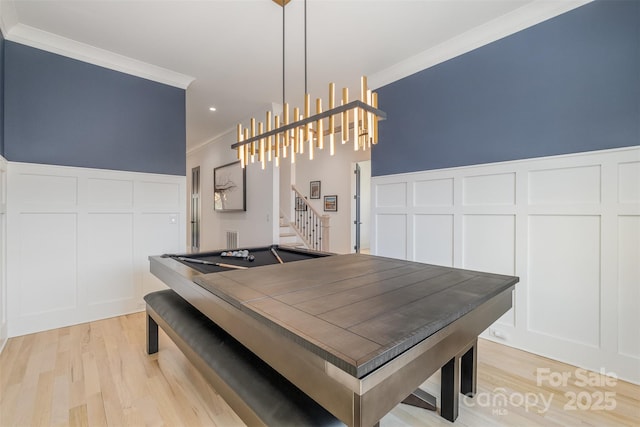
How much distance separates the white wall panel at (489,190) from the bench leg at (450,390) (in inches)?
63.6

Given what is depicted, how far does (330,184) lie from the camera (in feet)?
22.8

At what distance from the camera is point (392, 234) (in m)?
3.36

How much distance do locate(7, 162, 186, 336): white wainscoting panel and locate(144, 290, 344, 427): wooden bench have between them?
67.9 inches

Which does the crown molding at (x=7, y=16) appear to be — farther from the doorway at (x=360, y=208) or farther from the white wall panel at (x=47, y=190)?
the doorway at (x=360, y=208)

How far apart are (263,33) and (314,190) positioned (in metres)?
4.82

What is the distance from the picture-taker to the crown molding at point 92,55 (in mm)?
2604

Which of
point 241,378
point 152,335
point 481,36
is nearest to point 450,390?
point 241,378

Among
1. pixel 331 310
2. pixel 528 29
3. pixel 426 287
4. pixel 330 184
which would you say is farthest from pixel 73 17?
pixel 330 184

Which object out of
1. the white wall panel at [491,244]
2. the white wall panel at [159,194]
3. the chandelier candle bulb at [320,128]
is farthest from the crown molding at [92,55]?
the white wall panel at [491,244]

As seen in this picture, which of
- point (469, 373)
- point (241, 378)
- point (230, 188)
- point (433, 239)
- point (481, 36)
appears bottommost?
point (469, 373)

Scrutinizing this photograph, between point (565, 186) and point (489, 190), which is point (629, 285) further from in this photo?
point (489, 190)

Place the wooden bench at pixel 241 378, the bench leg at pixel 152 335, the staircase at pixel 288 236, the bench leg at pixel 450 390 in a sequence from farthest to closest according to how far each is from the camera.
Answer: the staircase at pixel 288 236, the bench leg at pixel 152 335, the bench leg at pixel 450 390, the wooden bench at pixel 241 378

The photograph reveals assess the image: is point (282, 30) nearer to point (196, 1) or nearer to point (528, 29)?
point (196, 1)

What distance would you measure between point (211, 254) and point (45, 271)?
165cm
